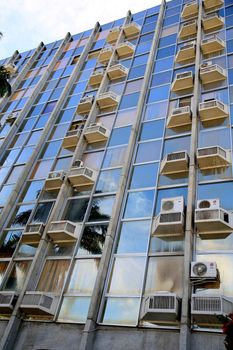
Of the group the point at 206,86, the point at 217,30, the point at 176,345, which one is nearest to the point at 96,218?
the point at 176,345

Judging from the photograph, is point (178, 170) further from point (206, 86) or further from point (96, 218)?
point (206, 86)

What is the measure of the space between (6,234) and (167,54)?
17459 millimetres

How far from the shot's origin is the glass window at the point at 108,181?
1816cm

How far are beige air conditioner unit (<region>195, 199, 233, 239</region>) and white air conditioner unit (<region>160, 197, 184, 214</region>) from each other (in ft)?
2.61

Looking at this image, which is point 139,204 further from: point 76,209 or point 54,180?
point 54,180

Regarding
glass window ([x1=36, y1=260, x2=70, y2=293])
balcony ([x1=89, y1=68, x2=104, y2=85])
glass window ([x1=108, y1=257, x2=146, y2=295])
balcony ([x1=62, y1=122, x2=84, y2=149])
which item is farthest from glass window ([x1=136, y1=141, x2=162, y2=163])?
balcony ([x1=89, y1=68, x2=104, y2=85])

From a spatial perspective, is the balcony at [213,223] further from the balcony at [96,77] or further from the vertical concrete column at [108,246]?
the balcony at [96,77]

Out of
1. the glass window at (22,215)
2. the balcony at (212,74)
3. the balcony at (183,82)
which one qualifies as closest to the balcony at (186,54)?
the balcony at (183,82)

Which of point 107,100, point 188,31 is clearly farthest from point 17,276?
point 188,31

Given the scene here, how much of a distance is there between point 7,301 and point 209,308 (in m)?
8.87

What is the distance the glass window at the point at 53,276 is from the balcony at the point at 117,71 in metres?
15.7

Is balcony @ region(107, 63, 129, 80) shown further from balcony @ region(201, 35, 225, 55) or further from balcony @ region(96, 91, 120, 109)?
balcony @ region(201, 35, 225, 55)

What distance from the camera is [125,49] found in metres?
28.3

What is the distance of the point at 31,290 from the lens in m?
15.2
